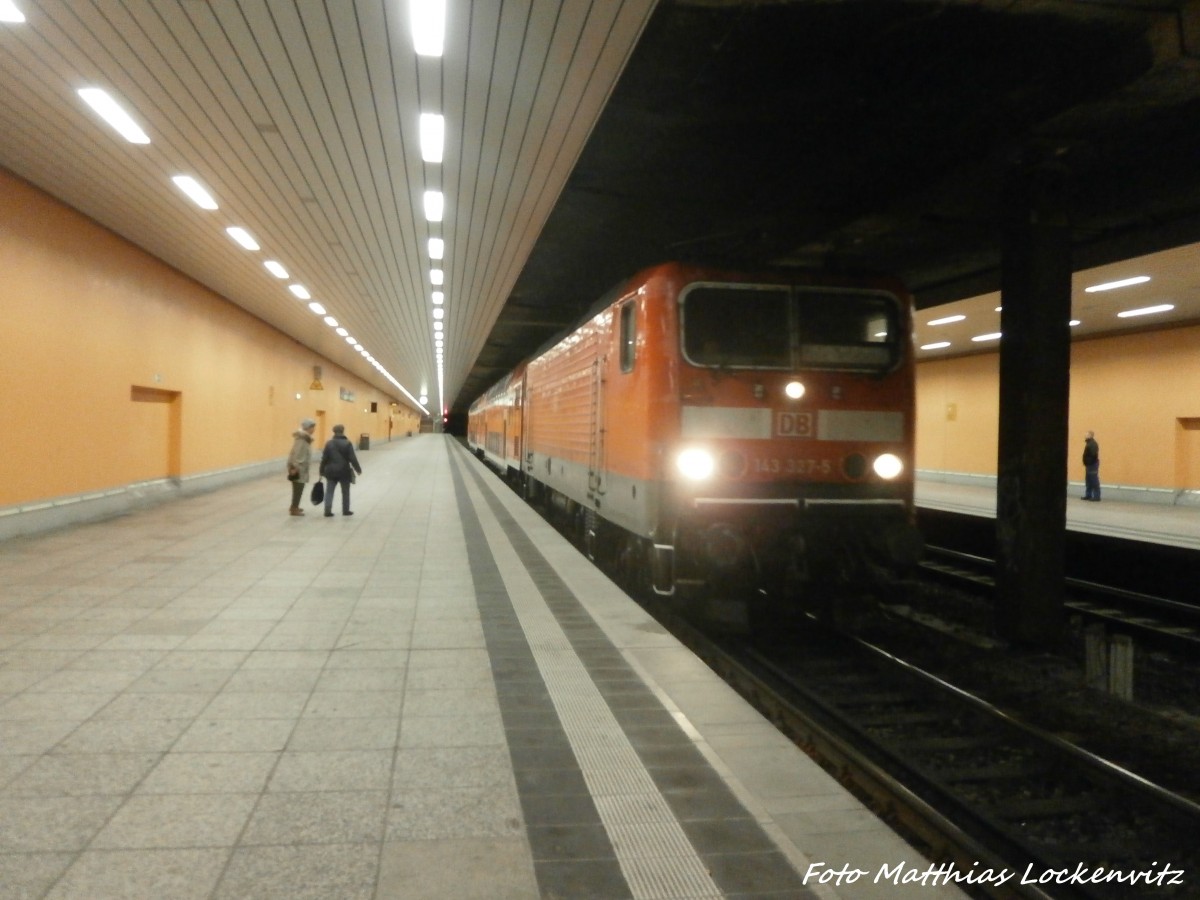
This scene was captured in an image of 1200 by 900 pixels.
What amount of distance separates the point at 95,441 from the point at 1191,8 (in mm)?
13283

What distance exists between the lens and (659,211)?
10.4m

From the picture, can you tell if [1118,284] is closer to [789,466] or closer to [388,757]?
[789,466]

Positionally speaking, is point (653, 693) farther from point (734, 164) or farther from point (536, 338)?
point (536, 338)

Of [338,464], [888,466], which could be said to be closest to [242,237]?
[338,464]

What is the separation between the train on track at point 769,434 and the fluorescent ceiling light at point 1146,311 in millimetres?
11469

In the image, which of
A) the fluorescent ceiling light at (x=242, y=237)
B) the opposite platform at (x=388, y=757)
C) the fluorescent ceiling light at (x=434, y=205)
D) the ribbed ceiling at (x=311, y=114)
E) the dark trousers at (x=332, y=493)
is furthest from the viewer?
the dark trousers at (x=332, y=493)

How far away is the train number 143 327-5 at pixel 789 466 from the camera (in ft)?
21.6

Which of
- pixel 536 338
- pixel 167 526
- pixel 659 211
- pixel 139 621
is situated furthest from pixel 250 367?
pixel 139 621

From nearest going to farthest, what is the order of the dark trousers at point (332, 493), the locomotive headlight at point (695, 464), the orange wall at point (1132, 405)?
1. the locomotive headlight at point (695, 464)
2. the dark trousers at point (332, 493)
3. the orange wall at point (1132, 405)

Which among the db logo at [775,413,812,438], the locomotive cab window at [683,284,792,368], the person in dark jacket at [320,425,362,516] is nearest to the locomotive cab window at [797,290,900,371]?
the locomotive cab window at [683,284,792,368]

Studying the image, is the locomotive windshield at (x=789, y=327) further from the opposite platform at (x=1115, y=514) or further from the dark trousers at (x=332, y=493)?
the dark trousers at (x=332, y=493)

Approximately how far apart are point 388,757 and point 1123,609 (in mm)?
8721

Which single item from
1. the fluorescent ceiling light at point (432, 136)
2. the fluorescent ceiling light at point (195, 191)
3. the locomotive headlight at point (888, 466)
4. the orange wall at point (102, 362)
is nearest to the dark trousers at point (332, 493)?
the orange wall at point (102, 362)

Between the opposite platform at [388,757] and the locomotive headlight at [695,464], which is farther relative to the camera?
the locomotive headlight at [695,464]
